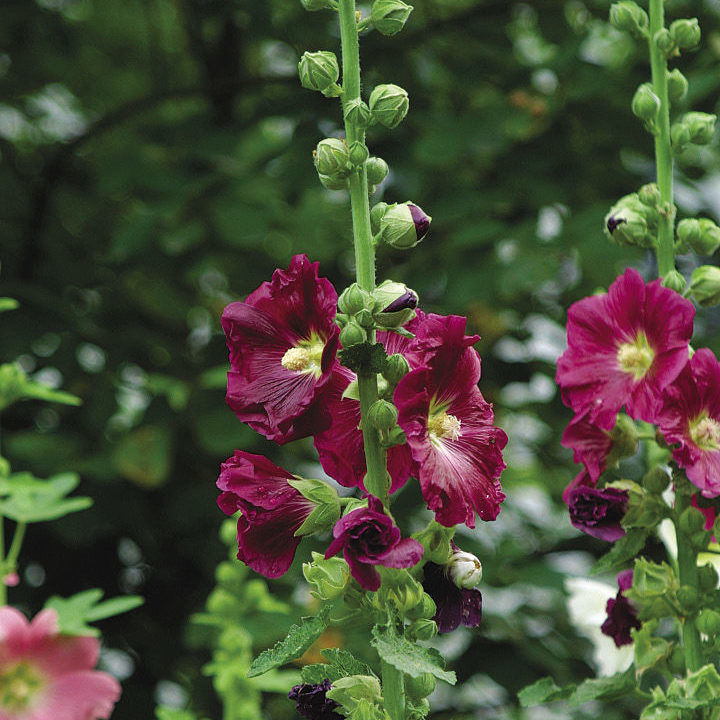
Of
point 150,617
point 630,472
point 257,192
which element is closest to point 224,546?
point 150,617

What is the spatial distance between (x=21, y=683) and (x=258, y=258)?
4.48 feet

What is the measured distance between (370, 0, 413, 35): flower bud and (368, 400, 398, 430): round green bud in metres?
0.31

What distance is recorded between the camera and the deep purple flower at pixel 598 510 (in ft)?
3.19

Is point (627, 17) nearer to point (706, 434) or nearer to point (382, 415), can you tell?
point (706, 434)

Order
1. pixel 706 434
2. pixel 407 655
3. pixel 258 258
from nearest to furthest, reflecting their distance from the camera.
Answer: pixel 407 655 < pixel 706 434 < pixel 258 258

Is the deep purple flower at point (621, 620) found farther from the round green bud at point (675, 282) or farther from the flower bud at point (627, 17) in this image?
the flower bud at point (627, 17)

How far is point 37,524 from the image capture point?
84.4 inches

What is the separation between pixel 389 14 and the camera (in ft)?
2.77

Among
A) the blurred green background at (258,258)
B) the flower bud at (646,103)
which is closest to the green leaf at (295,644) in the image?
the flower bud at (646,103)

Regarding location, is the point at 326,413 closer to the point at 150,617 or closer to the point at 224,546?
the point at 224,546

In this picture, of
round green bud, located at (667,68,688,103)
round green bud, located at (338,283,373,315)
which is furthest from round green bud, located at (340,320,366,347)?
round green bud, located at (667,68,688,103)

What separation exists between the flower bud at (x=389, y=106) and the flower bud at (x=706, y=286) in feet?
1.20

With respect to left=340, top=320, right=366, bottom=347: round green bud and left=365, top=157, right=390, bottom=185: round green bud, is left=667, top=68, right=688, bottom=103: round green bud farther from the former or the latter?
left=340, top=320, right=366, bottom=347: round green bud

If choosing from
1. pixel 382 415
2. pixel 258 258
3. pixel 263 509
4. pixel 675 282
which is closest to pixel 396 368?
pixel 382 415
